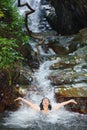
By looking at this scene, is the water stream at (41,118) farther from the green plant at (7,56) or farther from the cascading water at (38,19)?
the cascading water at (38,19)

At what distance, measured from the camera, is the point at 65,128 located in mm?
9641

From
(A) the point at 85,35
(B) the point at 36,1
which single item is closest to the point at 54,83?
(A) the point at 85,35

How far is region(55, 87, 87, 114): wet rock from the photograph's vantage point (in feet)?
38.0

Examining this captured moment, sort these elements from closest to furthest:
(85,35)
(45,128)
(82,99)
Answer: (45,128)
(82,99)
(85,35)

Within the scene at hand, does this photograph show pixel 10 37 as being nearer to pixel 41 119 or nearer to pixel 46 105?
pixel 46 105

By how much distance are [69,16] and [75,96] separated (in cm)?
1216

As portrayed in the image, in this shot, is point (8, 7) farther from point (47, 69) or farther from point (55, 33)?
point (55, 33)

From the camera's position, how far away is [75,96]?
38.0ft

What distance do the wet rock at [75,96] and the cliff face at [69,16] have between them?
31.5ft

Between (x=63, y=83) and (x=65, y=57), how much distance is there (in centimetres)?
339

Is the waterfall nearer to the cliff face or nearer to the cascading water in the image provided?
the cliff face

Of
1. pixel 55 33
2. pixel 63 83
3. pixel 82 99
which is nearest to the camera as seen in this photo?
pixel 82 99

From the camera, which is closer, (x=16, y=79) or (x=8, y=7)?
(x=16, y=79)

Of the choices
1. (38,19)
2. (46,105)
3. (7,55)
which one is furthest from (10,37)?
(38,19)
